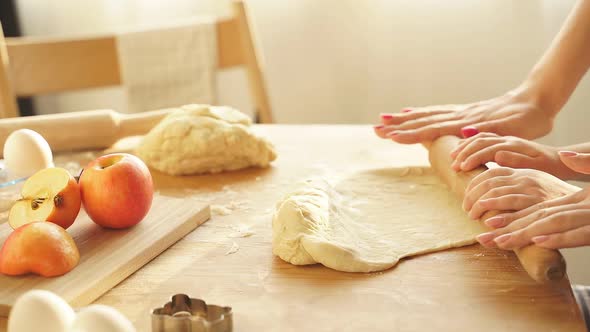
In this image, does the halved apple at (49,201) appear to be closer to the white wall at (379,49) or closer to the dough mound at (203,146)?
the dough mound at (203,146)

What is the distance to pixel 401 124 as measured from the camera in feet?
4.70

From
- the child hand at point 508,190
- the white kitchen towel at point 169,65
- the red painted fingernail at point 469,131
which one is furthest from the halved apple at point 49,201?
the white kitchen towel at point 169,65

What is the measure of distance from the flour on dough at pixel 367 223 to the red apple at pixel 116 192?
22 centimetres

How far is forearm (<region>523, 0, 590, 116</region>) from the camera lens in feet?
4.57

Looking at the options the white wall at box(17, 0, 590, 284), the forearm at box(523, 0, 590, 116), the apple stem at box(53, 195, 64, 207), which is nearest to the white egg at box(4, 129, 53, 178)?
the apple stem at box(53, 195, 64, 207)

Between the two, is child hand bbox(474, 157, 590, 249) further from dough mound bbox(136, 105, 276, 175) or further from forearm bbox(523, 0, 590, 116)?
dough mound bbox(136, 105, 276, 175)

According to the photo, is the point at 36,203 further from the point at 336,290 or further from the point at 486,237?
the point at 486,237

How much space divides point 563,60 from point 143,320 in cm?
104

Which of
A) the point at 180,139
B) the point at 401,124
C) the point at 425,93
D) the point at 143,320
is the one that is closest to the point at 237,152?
the point at 180,139

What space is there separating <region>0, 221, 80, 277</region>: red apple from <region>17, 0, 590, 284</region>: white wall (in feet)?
6.11

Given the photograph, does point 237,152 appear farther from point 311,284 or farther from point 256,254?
point 311,284

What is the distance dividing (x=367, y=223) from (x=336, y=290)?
23 centimetres

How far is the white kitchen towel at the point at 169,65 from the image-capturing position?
196cm

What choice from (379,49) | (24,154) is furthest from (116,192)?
(379,49)
